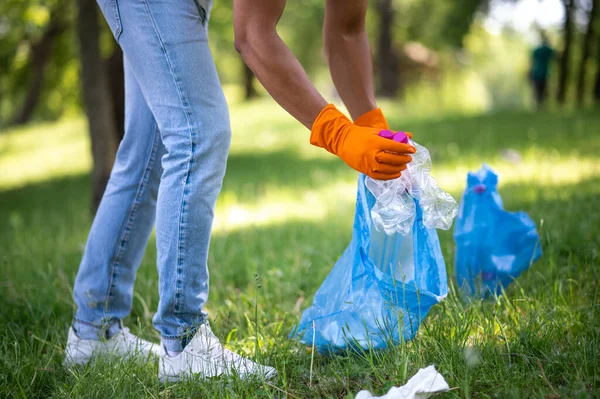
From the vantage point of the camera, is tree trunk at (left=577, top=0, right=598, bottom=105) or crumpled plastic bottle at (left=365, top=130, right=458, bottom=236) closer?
crumpled plastic bottle at (left=365, top=130, right=458, bottom=236)

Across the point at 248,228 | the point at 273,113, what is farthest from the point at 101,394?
the point at 273,113

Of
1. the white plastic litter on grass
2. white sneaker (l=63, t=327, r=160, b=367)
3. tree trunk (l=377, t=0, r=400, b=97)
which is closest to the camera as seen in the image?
the white plastic litter on grass

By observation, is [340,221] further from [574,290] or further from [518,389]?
[518,389]

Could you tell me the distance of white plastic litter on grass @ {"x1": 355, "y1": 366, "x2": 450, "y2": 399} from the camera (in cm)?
146

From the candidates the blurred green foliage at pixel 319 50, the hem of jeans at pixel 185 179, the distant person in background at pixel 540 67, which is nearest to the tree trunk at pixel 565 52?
the distant person in background at pixel 540 67

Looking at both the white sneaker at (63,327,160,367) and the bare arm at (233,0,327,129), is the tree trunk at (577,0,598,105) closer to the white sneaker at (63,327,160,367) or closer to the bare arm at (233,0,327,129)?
the bare arm at (233,0,327,129)

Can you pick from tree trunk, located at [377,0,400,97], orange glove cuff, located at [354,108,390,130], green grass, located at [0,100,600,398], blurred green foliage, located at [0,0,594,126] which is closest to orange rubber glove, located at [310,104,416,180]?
orange glove cuff, located at [354,108,390,130]

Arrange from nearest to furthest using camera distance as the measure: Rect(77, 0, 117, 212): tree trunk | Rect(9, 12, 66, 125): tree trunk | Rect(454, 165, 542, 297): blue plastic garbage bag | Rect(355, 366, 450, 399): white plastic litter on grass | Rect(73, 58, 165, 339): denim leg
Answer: Rect(355, 366, 450, 399): white plastic litter on grass
Rect(73, 58, 165, 339): denim leg
Rect(454, 165, 542, 297): blue plastic garbage bag
Rect(77, 0, 117, 212): tree trunk
Rect(9, 12, 66, 125): tree trunk

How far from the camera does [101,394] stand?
5.57ft

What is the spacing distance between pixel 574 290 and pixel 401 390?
1.16 m

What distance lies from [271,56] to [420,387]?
3.23ft

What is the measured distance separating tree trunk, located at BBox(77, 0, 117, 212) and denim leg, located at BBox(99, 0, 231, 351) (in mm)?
3673

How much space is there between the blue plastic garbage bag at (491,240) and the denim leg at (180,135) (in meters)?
1.09

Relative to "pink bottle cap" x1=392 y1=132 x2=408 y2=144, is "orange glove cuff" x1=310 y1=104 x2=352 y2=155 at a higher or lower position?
higher
